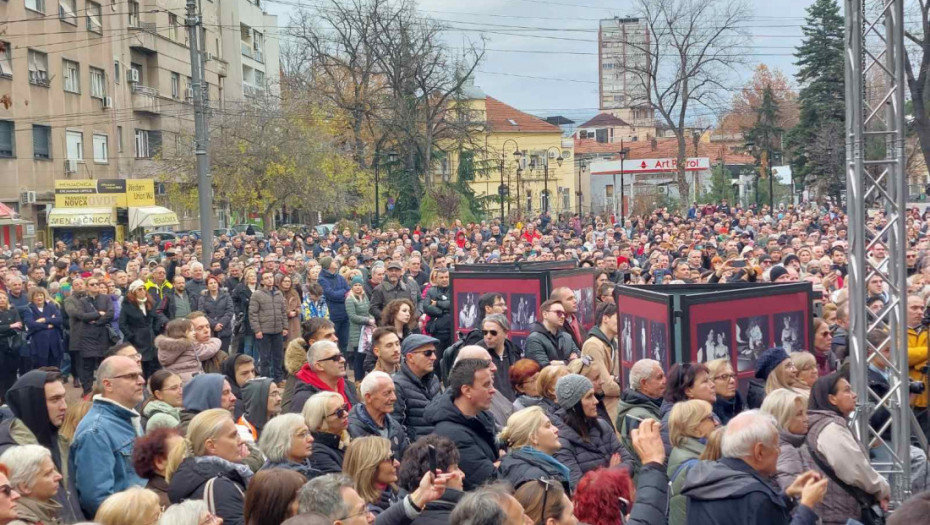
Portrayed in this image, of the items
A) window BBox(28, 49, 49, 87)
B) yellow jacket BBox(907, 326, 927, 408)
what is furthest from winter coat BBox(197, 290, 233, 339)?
window BBox(28, 49, 49, 87)

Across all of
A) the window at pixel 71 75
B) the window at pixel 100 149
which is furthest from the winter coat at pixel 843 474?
the window at pixel 100 149

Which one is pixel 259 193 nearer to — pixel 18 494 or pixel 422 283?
pixel 422 283

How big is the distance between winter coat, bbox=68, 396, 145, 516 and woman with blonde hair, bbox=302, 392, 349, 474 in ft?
3.35

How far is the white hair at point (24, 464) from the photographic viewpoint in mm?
5090

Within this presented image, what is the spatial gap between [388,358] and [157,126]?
4634 centimetres

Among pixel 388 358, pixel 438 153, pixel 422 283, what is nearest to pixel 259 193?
pixel 438 153

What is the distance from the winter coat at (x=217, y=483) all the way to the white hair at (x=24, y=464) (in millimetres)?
625

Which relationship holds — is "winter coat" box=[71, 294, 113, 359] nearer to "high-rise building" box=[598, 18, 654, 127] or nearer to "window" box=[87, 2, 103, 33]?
"high-rise building" box=[598, 18, 654, 127]

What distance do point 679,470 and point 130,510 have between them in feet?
8.73

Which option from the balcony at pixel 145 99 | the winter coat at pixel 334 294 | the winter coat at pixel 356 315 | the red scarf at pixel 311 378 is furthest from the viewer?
the balcony at pixel 145 99

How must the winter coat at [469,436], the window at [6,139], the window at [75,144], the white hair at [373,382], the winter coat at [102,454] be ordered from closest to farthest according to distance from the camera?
the winter coat at [102,454]
the winter coat at [469,436]
the white hair at [373,382]
the window at [6,139]
the window at [75,144]

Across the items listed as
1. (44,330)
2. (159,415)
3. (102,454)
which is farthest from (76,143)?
(102,454)

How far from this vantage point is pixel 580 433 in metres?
6.33

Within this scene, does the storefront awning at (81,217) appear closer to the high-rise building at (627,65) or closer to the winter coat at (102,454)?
the high-rise building at (627,65)
